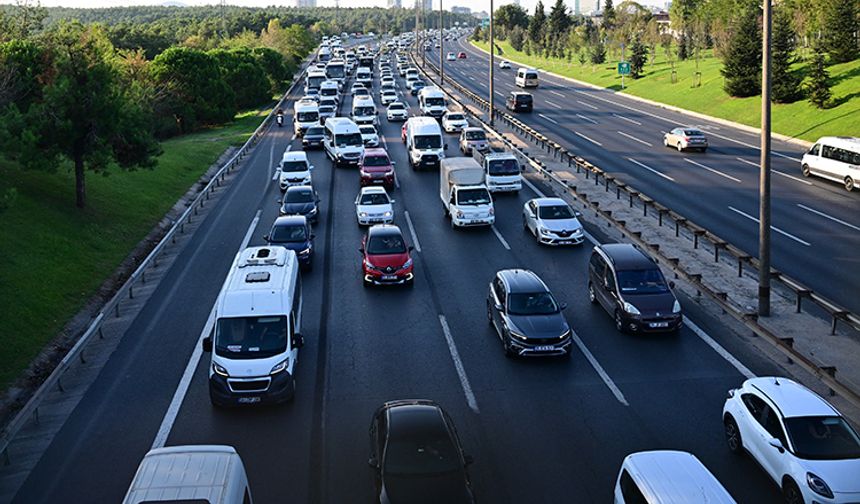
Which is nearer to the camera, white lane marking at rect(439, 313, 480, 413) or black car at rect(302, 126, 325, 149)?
white lane marking at rect(439, 313, 480, 413)

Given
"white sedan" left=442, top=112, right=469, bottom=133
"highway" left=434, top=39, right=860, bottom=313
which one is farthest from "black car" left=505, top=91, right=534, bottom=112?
"white sedan" left=442, top=112, right=469, bottom=133

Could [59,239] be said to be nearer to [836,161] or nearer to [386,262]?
[386,262]

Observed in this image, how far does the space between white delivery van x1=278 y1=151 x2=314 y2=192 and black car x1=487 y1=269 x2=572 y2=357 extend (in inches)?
841

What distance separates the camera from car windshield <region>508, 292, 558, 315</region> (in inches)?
816

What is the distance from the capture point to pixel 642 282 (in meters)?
22.3

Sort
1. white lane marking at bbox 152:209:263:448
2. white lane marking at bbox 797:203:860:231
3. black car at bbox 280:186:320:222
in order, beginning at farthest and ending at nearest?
black car at bbox 280:186:320:222, white lane marking at bbox 797:203:860:231, white lane marking at bbox 152:209:263:448

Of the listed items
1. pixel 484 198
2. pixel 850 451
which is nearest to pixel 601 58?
pixel 484 198

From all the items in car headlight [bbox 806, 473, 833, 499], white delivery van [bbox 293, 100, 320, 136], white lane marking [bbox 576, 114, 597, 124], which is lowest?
car headlight [bbox 806, 473, 833, 499]

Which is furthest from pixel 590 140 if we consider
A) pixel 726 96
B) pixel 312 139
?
pixel 726 96

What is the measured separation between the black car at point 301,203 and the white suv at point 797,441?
21996 mm

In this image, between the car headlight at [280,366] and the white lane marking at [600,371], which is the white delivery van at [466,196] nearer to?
the white lane marking at [600,371]

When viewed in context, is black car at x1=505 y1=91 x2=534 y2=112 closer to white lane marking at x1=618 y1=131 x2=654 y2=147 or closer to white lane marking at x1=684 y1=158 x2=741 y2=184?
white lane marking at x1=618 y1=131 x2=654 y2=147

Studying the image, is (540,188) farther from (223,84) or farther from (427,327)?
(223,84)

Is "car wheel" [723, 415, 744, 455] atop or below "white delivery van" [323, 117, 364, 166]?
below
